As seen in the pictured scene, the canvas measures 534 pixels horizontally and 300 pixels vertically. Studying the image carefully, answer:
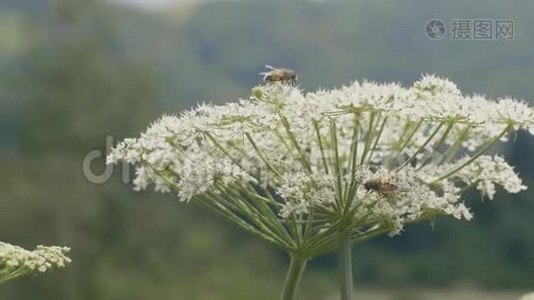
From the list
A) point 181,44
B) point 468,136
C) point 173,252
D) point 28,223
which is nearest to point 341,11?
point 181,44

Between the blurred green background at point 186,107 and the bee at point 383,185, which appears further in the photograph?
the blurred green background at point 186,107

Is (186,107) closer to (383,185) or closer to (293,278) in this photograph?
(293,278)

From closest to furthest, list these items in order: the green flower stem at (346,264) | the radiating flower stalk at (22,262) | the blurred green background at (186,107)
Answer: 1. the radiating flower stalk at (22,262)
2. the green flower stem at (346,264)
3. the blurred green background at (186,107)

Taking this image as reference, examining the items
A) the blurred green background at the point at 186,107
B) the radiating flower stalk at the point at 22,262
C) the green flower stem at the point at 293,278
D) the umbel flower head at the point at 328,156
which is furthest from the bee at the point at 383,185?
the blurred green background at the point at 186,107

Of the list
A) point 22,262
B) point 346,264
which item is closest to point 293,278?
point 346,264

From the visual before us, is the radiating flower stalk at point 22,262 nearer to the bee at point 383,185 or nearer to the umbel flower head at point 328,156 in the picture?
the umbel flower head at point 328,156

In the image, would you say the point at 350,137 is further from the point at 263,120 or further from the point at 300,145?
the point at 263,120
